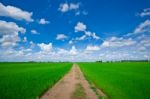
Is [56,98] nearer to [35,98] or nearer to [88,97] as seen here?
[35,98]

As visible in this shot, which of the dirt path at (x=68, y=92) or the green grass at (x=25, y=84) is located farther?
the dirt path at (x=68, y=92)

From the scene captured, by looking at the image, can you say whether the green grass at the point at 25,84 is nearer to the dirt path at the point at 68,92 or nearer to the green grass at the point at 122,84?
the dirt path at the point at 68,92

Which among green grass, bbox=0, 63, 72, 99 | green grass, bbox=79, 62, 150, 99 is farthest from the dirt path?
green grass, bbox=79, 62, 150, 99

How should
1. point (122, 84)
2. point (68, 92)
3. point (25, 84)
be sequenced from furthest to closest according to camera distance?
point (122, 84), point (25, 84), point (68, 92)

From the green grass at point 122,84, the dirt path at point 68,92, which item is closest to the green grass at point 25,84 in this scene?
the dirt path at point 68,92

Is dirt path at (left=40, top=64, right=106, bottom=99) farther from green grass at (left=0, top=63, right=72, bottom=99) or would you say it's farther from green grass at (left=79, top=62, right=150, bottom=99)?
green grass at (left=79, top=62, right=150, bottom=99)

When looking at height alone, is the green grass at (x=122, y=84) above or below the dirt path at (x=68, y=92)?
above

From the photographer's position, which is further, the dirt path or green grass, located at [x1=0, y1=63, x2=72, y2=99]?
the dirt path

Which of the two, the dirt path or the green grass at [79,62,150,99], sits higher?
the green grass at [79,62,150,99]

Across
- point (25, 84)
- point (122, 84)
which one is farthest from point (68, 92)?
point (122, 84)

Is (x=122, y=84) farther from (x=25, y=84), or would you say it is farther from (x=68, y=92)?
(x=25, y=84)

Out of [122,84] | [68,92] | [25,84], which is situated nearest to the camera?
[68,92]

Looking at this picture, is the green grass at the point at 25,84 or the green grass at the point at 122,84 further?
the green grass at the point at 122,84

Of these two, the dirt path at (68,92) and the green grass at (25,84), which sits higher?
the green grass at (25,84)
